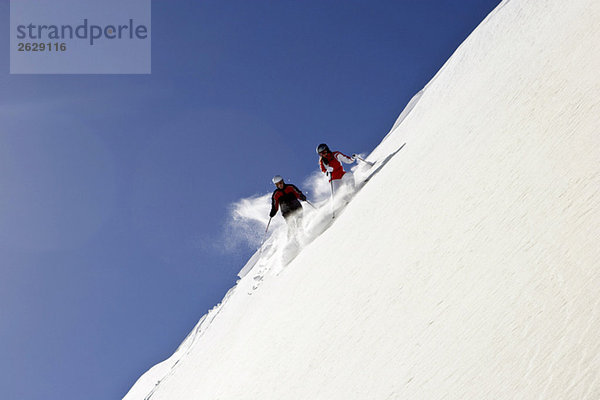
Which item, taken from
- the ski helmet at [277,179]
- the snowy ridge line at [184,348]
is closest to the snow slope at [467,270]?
the ski helmet at [277,179]

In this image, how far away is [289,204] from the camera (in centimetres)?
1111

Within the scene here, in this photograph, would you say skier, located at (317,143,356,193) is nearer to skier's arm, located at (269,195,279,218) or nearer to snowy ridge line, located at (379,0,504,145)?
skier's arm, located at (269,195,279,218)

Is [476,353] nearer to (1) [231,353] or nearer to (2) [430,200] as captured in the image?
(2) [430,200]

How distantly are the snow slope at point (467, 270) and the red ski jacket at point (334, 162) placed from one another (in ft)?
4.04

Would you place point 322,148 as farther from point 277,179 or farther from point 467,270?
point 467,270

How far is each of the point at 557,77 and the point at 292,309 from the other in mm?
4932

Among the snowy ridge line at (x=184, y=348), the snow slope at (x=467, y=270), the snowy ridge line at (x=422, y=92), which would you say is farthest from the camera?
the snowy ridge line at (x=422, y=92)

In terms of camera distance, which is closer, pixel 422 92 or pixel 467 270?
pixel 467 270

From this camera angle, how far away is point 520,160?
5.08 m

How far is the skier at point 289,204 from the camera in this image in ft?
36.5

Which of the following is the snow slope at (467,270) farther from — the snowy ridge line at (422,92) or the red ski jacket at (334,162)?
the snowy ridge line at (422,92)

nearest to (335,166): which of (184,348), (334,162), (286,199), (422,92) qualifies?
(334,162)

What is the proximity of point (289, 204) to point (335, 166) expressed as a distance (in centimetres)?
142

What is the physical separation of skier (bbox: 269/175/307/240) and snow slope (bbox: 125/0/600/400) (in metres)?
1.74
